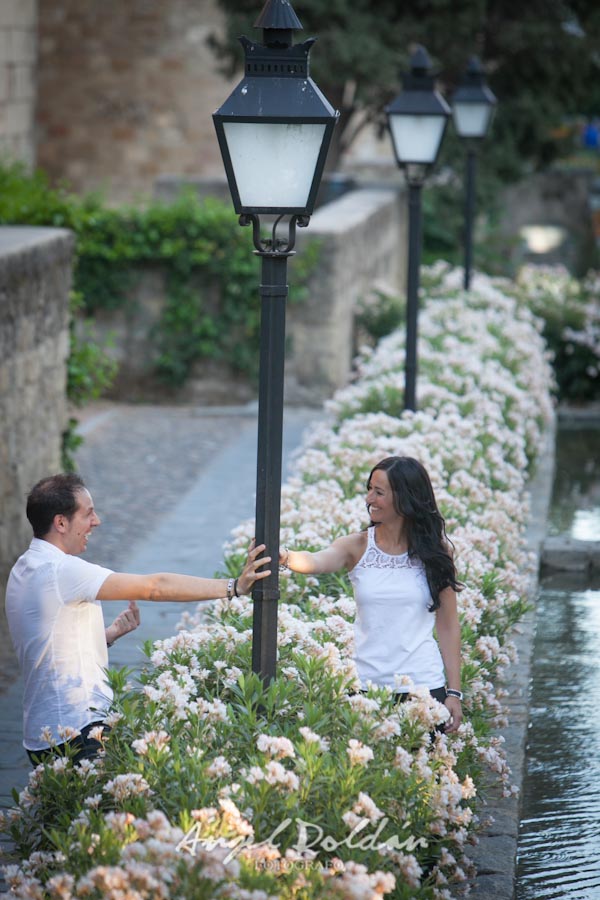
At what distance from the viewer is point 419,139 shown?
8.27 meters

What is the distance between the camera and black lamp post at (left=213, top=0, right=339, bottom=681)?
3754 millimetres

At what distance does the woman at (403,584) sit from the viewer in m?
4.29

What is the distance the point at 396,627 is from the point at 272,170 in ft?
4.71

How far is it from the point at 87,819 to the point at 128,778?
5.3 inches

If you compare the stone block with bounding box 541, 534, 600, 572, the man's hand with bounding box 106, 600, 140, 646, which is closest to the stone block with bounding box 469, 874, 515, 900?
the man's hand with bounding box 106, 600, 140, 646

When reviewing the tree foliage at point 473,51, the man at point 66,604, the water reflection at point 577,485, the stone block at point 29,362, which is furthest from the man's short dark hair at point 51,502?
the tree foliage at point 473,51

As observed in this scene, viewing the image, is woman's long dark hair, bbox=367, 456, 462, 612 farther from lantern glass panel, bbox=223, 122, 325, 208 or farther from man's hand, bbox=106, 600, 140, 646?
lantern glass panel, bbox=223, 122, 325, 208

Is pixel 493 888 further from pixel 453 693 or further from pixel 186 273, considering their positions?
pixel 186 273

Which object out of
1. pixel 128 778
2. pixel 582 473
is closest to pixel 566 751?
pixel 128 778

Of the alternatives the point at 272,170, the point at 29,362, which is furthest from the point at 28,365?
the point at 272,170

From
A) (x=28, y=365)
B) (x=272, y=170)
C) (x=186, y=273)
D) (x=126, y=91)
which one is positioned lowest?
(x=28, y=365)

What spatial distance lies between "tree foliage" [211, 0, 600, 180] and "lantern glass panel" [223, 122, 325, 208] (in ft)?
46.3

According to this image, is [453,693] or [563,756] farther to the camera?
[563,756]

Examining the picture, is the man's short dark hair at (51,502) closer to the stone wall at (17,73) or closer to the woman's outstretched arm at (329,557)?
the woman's outstretched arm at (329,557)
